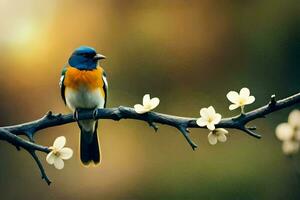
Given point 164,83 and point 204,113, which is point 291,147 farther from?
point 164,83

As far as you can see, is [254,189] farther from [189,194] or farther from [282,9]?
[282,9]

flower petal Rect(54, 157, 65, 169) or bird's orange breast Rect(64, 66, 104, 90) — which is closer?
flower petal Rect(54, 157, 65, 169)

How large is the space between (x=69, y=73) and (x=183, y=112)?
2491 mm

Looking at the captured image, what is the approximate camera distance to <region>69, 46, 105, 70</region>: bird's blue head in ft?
7.60

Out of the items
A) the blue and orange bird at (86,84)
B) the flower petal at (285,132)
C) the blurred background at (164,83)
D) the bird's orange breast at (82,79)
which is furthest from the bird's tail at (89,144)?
the blurred background at (164,83)

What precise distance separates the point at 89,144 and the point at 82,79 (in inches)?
7.9

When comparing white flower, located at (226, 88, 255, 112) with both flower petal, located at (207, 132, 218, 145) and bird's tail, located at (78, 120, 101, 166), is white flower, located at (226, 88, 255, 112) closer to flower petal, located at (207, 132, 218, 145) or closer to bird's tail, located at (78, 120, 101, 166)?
flower petal, located at (207, 132, 218, 145)

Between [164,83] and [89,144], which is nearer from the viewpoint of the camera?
[89,144]

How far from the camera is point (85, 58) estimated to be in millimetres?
2334

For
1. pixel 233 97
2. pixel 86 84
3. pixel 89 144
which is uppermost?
pixel 86 84

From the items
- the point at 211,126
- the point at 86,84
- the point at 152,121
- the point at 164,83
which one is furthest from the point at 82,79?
the point at 164,83

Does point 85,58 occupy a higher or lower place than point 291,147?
higher

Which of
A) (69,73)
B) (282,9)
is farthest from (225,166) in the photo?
(69,73)

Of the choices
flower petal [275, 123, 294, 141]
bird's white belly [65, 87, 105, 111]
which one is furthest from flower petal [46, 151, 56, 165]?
bird's white belly [65, 87, 105, 111]
